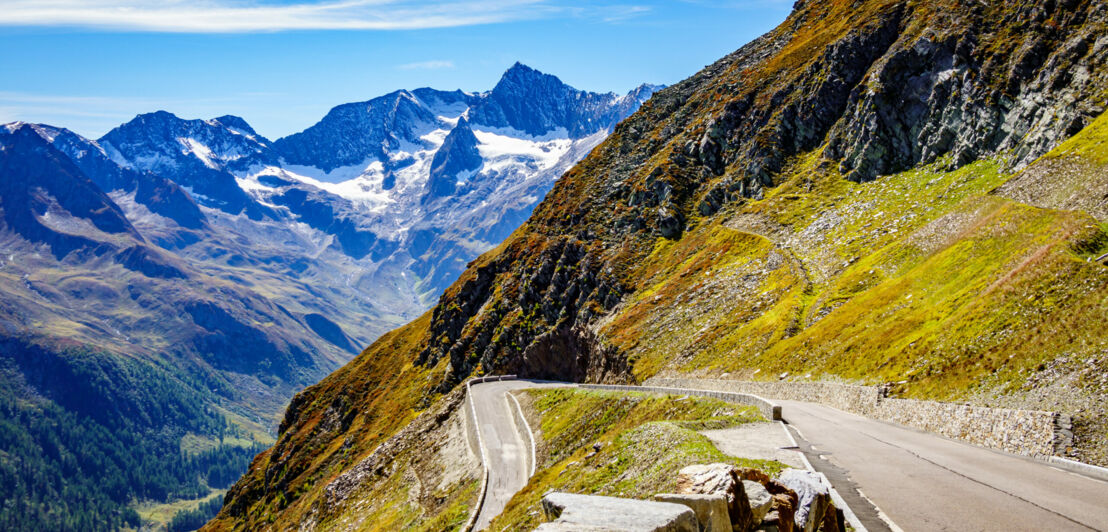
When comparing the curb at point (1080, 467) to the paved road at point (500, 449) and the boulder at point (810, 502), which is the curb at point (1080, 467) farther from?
the paved road at point (500, 449)

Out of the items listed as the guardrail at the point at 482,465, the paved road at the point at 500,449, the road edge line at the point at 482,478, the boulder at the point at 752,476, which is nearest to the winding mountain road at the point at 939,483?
the boulder at the point at 752,476

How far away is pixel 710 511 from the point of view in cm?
1341

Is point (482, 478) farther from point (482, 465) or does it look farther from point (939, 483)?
point (939, 483)

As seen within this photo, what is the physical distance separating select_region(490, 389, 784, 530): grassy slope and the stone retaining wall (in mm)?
8517

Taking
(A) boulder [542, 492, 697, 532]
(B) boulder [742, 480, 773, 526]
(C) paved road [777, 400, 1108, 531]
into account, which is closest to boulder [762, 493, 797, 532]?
(B) boulder [742, 480, 773, 526]

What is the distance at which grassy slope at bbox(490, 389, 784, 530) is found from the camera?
2416 centimetres

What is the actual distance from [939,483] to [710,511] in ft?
39.5

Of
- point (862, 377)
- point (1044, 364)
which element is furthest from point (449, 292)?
point (1044, 364)

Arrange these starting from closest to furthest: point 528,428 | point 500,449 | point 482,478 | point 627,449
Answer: point 627,449
point 482,478
point 500,449
point 528,428

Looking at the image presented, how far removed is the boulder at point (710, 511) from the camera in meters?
13.4

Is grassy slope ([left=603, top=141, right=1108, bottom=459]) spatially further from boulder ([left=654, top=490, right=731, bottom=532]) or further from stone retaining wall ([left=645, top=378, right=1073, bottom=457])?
boulder ([left=654, top=490, right=731, bottom=532])

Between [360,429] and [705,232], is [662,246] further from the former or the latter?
[360,429]

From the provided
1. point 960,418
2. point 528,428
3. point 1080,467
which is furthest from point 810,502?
point 528,428

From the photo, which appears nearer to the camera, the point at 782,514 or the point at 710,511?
the point at 710,511
